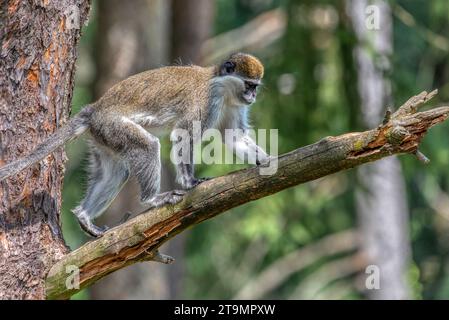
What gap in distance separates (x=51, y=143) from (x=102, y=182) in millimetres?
972

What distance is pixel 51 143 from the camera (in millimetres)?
6273

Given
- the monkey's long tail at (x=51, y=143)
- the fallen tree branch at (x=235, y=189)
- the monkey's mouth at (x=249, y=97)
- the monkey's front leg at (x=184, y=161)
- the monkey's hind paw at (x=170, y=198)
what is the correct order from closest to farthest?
the fallen tree branch at (x=235, y=189), the monkey's long tail at (x=51, y=143), the monkey's hind paw at (x=170, y=198), the monkey's front leg at (x=184, y=161), the monkey's mouth at (x=249, y=97)

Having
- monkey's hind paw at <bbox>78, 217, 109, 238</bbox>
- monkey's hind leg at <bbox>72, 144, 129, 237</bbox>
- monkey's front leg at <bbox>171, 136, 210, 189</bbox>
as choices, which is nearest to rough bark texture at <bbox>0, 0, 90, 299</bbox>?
monkey's hind paw at <bbox>78, 217, 109, 238</bbox>

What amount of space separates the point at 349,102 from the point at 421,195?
38.3ft

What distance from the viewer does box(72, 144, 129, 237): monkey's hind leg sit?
7.07 metres

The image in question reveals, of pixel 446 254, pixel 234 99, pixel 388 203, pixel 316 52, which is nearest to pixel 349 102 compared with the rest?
pixel 316 52

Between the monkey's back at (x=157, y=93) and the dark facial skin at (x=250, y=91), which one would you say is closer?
the monkey's back at (x=157, y=93)

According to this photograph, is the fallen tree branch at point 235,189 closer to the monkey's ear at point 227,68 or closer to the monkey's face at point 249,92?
the monkey's face at point 249,92

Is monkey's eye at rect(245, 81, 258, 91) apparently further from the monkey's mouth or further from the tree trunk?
the tree trunk

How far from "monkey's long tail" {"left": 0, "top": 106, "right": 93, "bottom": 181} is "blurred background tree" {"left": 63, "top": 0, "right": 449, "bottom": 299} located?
1015mm

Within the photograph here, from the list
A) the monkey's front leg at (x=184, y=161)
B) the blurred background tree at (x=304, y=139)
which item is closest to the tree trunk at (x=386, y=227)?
the blurred background tree at (x=304, y=139)

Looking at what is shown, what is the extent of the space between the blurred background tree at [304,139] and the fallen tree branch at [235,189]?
181 centimetres

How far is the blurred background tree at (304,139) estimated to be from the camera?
38.0ft
